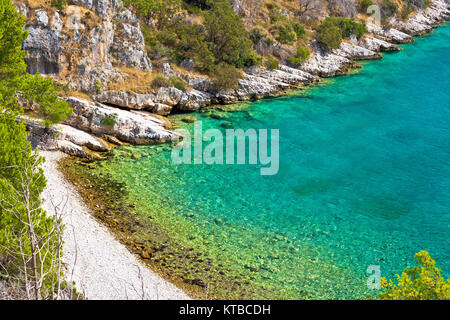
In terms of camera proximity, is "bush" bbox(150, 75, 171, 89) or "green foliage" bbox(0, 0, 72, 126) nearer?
"green foliage" bbox(0, 0, 72, 126)

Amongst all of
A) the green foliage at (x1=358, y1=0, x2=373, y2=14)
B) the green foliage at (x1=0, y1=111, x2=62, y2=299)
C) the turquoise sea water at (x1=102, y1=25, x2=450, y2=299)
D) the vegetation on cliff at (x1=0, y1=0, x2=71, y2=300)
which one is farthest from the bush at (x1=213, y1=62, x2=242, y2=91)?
the green foliage at (x1=358, y1=0, x2=373, y2=14)

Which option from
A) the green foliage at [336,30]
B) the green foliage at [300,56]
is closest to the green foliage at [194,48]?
the green foliage at [300,56]

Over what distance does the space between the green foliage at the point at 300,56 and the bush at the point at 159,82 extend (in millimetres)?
24912

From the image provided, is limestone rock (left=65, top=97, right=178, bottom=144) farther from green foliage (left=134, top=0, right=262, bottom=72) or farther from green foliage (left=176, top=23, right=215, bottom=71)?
green foliage (left=176, top=23, right=215, bottom=71)

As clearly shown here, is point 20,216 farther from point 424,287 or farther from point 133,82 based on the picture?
point 133,82

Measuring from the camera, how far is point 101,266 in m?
25.0

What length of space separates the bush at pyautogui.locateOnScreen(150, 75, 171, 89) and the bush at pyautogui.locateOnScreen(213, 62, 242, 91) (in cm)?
751

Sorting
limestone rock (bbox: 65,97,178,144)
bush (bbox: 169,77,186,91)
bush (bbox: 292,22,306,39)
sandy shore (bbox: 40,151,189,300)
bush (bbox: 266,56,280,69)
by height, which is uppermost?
bush (bbox: 292,22,306,39)

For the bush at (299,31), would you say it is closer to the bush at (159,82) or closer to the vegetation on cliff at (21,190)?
the bush at (159,82)

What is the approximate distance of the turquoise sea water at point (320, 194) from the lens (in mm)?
28312

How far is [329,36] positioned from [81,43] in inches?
1750

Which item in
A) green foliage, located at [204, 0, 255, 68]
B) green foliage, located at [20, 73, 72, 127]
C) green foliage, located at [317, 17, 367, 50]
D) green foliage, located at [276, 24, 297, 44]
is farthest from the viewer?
green foliage, located at [317, 17, 367, 50]

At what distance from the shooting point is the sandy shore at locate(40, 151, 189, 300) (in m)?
23.2
